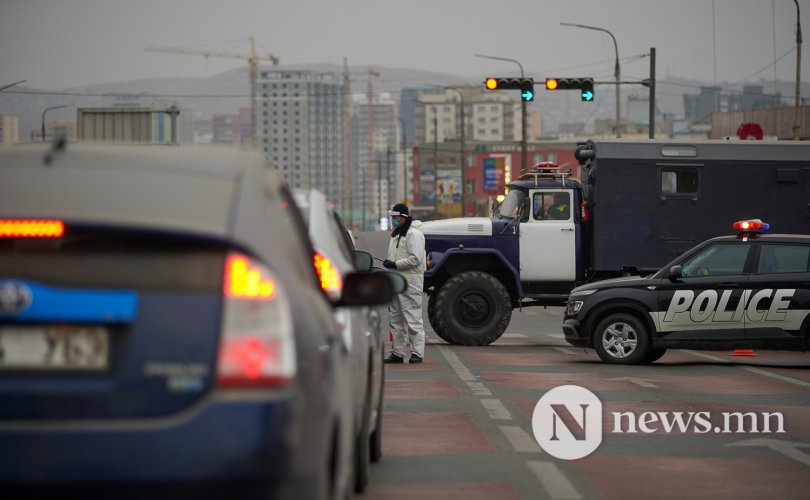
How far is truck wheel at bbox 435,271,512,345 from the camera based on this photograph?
22.5 m

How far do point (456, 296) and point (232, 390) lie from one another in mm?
18296

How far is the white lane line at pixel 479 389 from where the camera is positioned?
14414mm

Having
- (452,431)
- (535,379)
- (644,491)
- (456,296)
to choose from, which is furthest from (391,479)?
(456,296)

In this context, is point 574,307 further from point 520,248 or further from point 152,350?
point 152,350

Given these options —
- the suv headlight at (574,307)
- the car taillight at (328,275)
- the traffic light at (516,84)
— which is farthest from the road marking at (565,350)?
the traffic light at (516,84)

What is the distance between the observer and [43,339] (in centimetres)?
437

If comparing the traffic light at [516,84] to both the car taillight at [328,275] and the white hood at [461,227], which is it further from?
the car taillight at [328,275]

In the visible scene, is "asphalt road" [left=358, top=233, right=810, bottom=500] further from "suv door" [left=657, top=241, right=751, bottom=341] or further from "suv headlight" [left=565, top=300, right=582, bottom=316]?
"suv headlight" [left=565, top=300, right=582, bottom=316]

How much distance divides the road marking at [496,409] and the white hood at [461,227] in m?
9.63

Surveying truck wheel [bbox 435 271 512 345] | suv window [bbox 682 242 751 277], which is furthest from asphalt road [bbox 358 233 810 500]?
truck wheel [bbox 435 271 512 345]

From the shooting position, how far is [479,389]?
1486 cm

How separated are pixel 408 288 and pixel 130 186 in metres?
13.3

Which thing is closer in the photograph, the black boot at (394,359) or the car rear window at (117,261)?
the car rear window at (117,261)

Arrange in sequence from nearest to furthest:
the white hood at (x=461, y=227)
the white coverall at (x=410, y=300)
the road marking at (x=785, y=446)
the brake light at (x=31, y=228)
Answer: the brake light at (x=31, y=228), the road marking at (x=785, y=446), the white coverall at (x=410, y=300), the white hood at (x=461, y=227)
